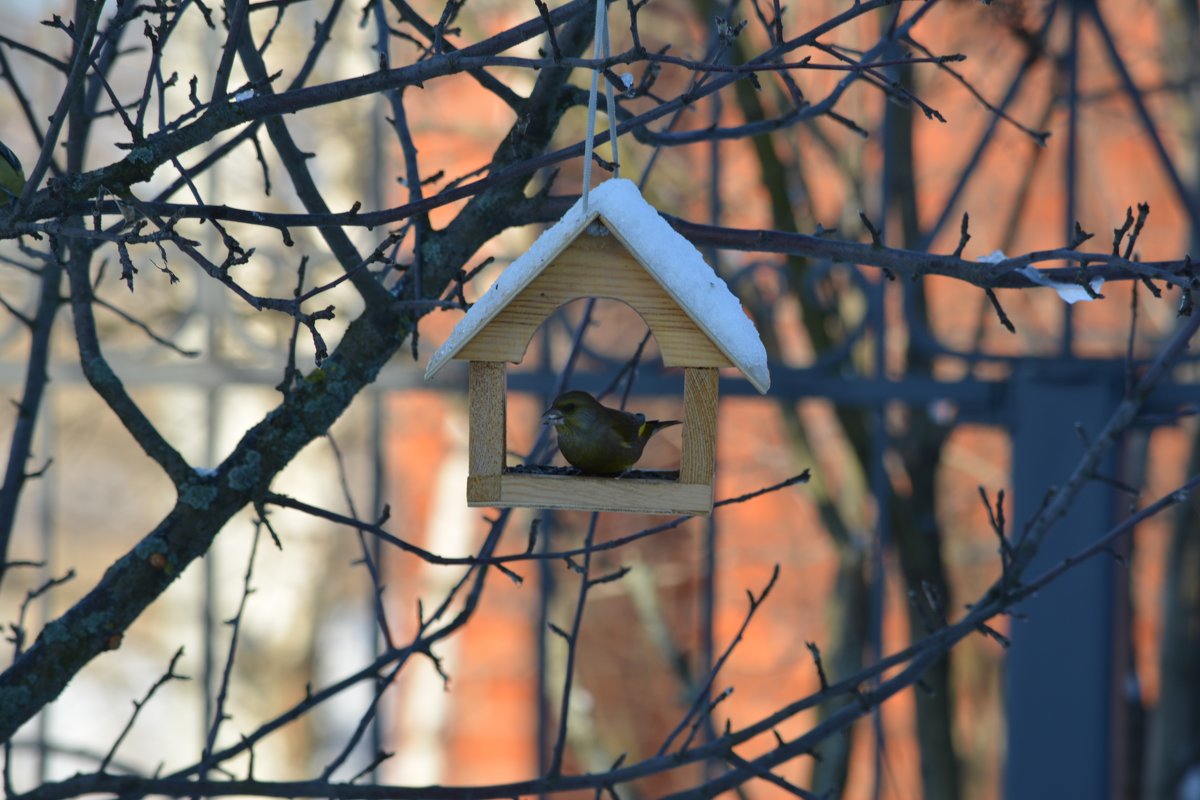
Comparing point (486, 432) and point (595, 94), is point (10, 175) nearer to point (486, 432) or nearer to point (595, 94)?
point (486, 432)

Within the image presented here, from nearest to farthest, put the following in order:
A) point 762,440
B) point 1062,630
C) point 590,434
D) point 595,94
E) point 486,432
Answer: point 595,94 → point 486,432 → point 590,434 → point 1062,630 → point 762,440

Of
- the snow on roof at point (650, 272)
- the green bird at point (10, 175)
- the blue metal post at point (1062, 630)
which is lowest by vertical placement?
the blue metal post at point (1062, 630)

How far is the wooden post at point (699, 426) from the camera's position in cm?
175

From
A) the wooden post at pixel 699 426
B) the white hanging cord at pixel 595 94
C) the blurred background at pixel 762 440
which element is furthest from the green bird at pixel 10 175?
the wooden post at pixel 699 426

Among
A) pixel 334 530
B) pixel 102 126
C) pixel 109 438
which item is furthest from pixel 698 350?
pixel 109 438

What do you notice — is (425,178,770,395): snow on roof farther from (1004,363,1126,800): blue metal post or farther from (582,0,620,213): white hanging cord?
(1004,363,1126,800): blue metal post

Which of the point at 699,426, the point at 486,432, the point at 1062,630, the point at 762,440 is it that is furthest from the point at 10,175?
the point at 762,440

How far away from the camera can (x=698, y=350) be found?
1723 millimetres

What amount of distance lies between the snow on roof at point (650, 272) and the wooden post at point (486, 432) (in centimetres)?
9

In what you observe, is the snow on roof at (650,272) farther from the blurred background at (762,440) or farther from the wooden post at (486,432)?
the blurred background at (762,440)

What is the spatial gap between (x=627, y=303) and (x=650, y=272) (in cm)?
7

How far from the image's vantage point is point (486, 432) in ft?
5.80

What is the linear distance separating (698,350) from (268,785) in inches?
33.7

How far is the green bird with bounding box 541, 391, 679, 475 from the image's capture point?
188 centimetres
